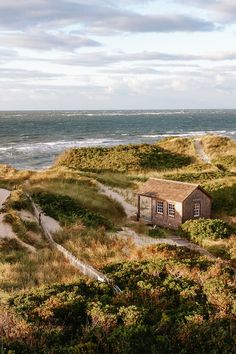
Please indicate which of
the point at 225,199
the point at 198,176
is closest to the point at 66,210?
the point at 225,199

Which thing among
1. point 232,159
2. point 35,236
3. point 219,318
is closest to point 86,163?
point 232,159

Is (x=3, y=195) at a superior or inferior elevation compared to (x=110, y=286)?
inferior

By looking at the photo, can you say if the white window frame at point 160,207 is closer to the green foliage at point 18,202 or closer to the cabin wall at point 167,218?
the cabin wall at point 167,218

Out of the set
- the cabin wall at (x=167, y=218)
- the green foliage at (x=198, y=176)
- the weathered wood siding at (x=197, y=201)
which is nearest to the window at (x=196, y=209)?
the weathered wood siding at (x=197, y=201)

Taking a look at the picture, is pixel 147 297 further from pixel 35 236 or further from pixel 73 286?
pixel 35 236

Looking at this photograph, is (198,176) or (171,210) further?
(198,176)

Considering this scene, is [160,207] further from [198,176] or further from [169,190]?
[198,176]
